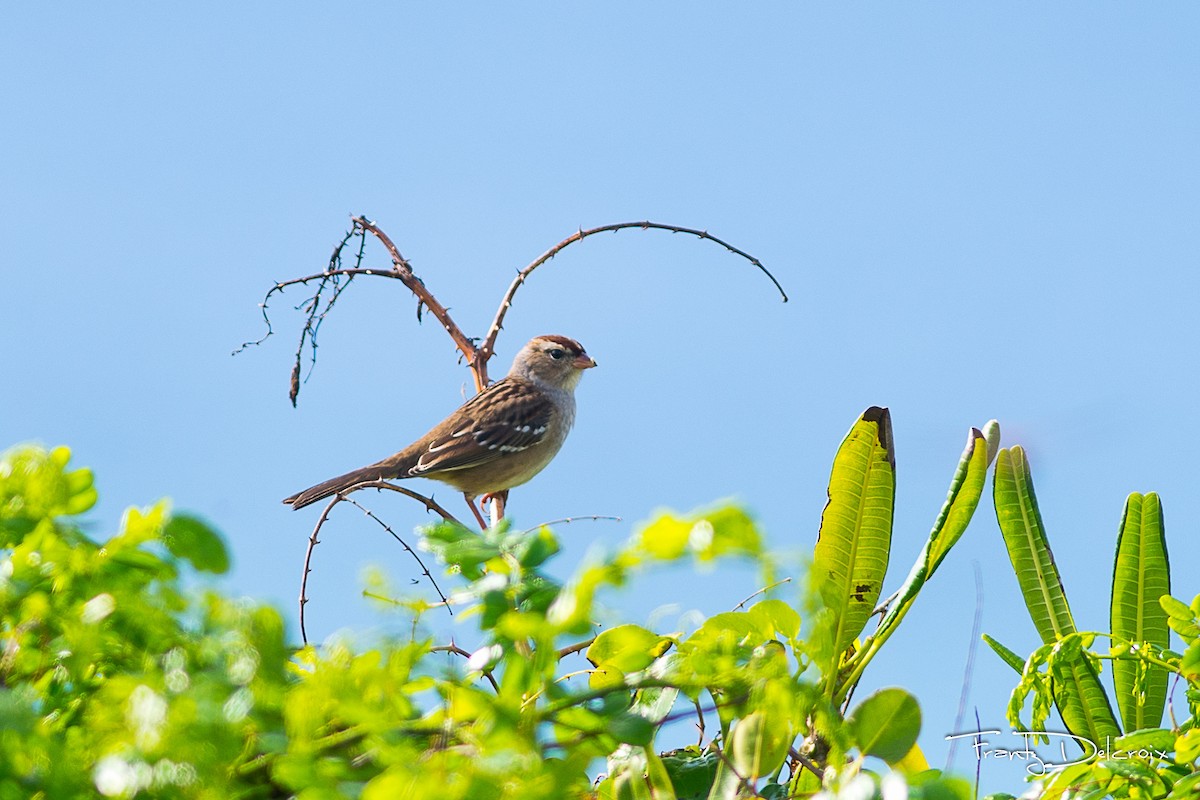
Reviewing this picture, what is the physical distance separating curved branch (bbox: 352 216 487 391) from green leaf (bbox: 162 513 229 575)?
337cm

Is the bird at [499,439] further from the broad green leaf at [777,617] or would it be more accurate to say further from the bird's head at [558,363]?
the broad green leaf at [777,617]

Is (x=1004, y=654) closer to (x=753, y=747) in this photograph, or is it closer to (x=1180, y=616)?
(x=1180, y=616)

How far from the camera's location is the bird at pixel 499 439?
7977 mm

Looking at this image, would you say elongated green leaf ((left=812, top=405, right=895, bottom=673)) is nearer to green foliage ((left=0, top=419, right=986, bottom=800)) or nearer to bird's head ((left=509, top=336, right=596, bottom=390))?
green foliage ((left=0, top=419, right=986, bottom=800))

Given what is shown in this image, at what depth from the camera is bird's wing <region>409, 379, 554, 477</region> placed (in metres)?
7.95

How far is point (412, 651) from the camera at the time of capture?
129 centimetres

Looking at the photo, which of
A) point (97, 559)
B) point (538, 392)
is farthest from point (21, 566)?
point (538, 392)

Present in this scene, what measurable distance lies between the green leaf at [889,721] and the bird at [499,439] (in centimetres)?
563

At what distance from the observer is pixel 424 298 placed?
15.9ft

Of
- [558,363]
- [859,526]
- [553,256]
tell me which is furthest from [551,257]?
[558,363]

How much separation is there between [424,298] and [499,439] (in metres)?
3.36

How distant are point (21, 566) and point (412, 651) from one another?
1.63 feet

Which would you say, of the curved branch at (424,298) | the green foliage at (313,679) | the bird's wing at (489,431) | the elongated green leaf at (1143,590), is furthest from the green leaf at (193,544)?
the bird's wing at (489,431)

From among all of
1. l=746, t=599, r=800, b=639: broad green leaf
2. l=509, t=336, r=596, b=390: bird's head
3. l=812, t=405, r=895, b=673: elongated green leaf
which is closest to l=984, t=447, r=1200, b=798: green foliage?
l=812, t=405, r=895, b=673: elongated green leaf
